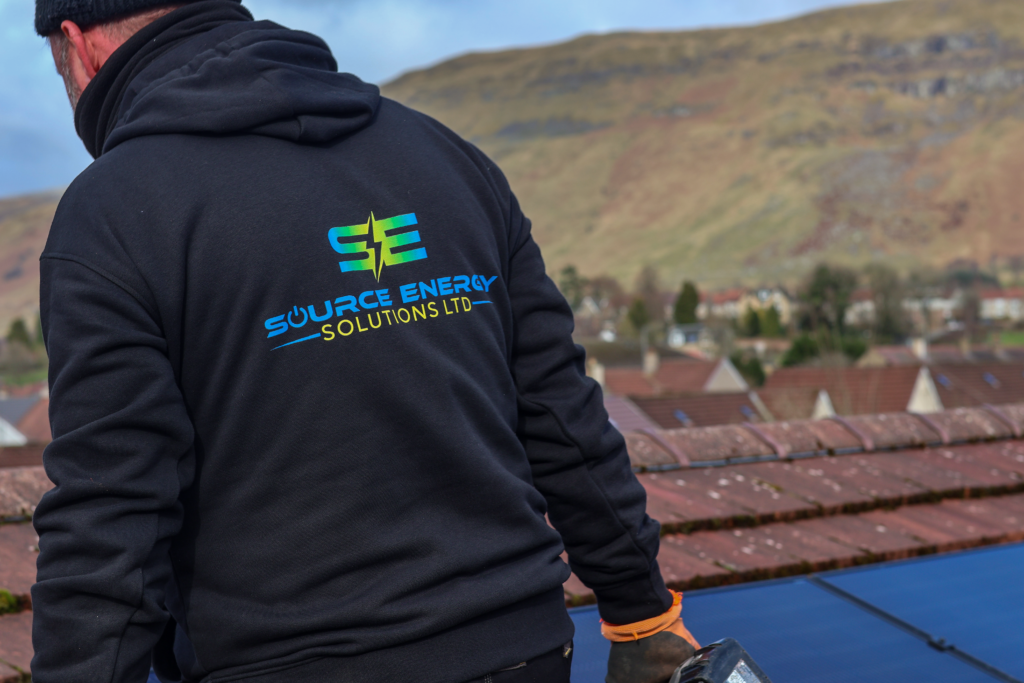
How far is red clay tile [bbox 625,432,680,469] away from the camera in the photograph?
3.46m

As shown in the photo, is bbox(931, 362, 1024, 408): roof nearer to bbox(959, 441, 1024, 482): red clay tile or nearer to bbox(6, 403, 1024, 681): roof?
bbox(959, 441, 1024, 482): red clay tile

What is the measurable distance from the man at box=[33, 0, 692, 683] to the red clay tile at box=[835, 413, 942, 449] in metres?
2.88

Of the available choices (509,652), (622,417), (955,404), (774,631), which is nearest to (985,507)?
(774,631)

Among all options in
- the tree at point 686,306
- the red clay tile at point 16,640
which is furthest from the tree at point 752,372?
the red clay tile at point 16,640

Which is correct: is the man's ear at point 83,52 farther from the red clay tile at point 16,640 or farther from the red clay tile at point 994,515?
the red clay tile at point 994,515

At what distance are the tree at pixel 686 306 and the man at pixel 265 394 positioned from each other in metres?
91.7

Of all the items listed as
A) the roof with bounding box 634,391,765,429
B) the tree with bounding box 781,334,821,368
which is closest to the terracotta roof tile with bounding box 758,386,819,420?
the roof with bounding box 634,391,765,429

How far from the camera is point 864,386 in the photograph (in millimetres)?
32500

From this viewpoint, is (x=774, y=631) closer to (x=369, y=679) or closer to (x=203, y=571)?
(x=369, y=679)

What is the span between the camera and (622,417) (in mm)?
23922

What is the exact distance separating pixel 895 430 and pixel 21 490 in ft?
11.3

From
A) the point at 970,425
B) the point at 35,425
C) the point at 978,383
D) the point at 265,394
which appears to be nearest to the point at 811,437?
the point at 970,425

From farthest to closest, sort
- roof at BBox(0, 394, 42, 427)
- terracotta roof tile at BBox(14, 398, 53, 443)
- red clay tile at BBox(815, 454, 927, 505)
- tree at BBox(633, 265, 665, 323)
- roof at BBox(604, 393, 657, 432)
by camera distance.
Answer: tree at BBox(633, 265, 665, 323)
roof at BBox(0, 394, 42, 427)
terracotta roof tile at BBox(14, 398, 53, 443)
roof at BBox(604, 393, 657, 432)
red clay tile at BBox(815, 454, 927, 505)

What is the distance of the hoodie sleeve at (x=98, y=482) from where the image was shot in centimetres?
115
